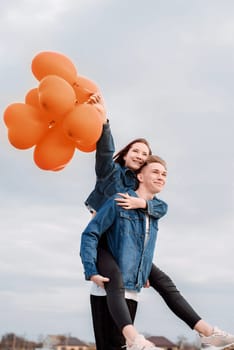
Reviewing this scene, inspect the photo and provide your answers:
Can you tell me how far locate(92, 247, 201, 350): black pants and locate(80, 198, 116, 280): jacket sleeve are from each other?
8 cm

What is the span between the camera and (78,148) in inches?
184

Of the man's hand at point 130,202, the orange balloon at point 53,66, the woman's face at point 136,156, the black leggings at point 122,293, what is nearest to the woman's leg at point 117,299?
the black leggings at point 122,293

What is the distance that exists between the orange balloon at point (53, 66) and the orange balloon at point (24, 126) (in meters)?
0.29

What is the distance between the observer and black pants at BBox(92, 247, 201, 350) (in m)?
4.17

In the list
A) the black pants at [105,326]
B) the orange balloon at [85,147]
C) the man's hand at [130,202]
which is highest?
the orange balloon at [85,147]

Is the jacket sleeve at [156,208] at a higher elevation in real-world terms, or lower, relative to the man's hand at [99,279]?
higher

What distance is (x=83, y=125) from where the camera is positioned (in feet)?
14.3

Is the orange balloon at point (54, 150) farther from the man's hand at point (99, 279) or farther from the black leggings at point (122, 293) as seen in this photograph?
the man's hand at point (99, 279)

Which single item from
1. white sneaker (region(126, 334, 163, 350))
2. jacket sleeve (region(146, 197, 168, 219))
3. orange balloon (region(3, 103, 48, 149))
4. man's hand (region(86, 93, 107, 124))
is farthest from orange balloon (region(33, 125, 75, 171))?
white sneaker (region(126, 334, 163, 350))

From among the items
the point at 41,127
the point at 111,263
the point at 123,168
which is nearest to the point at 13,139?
the point at 41,127

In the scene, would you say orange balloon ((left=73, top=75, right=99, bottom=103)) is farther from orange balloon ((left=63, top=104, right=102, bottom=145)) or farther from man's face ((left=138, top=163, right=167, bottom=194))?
man's face ((left=138, top=163, right=167, bottom=194))

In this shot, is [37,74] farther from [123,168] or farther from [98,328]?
[98,328]

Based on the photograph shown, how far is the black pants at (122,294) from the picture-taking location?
417cm

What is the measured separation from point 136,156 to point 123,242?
0.72 metres
